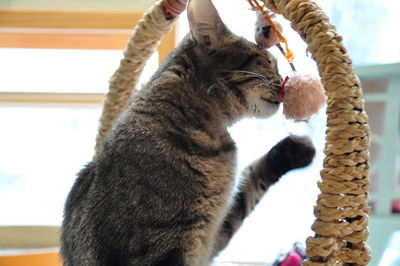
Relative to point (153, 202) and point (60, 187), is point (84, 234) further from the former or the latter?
point (60, 187)

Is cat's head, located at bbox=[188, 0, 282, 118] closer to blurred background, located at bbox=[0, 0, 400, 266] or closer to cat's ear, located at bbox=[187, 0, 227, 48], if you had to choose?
cat's ear, located at bbox=[187, 0, 227, 48]

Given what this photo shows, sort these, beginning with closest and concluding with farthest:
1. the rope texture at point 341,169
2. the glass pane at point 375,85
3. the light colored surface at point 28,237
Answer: the rope texture at point 341,169 → the glass pane at point 375,85 → the light colored surface at point 28,237

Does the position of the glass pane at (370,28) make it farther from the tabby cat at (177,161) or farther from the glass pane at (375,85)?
the tabby cat at (177,161)

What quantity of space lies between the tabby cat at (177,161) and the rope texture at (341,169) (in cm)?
16

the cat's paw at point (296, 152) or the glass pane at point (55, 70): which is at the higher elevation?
the cat's paw at point (296, 152)

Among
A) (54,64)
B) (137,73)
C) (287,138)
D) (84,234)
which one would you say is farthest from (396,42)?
(54,64)

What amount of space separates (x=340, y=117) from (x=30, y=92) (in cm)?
101

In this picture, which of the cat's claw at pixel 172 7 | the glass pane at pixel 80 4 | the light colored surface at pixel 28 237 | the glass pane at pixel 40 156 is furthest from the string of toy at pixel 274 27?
the light colored surface at pixel 28 237

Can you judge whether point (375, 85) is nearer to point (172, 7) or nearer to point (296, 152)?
point (296, 152)

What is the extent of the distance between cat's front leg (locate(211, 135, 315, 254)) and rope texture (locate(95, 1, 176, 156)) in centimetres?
35

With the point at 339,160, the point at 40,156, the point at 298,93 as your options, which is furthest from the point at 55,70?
the point at 339,160

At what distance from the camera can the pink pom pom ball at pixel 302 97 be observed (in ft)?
2.33

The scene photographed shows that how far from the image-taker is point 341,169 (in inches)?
24.2

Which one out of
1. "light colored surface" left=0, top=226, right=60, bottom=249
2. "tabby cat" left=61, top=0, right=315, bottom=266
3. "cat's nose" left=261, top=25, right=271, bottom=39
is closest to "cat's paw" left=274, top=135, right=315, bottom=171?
"tabby cat" left=61, top=0, right=315, bottom=266
